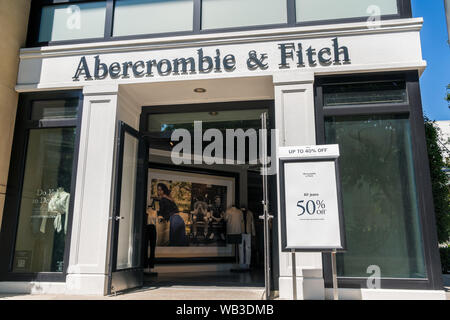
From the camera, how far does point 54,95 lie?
20.0ft

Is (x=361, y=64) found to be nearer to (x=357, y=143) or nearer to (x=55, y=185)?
(x=357, y=143)

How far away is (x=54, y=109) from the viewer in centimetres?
616

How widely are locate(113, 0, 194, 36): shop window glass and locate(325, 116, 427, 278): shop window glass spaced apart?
2.89 metres

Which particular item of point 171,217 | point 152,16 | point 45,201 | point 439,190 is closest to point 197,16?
point 152,16

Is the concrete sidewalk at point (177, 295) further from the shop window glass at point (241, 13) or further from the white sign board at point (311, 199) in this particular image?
the shop window glass at point (241, 13)

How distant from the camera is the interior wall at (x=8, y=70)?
5879mm

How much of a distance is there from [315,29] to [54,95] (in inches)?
168

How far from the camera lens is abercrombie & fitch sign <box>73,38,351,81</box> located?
5.51 metres

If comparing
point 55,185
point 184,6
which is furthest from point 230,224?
point 184,6

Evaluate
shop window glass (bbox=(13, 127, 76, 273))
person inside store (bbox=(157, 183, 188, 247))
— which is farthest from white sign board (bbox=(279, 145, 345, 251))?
person inside store (bbox=(157, 183, 188, 247))

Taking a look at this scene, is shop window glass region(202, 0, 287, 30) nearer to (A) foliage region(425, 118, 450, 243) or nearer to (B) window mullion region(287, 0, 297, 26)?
(B) window mullion region(287, 0, 297, 26)

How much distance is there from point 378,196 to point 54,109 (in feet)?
17.1

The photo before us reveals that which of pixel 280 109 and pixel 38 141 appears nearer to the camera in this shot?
pixel 280 109

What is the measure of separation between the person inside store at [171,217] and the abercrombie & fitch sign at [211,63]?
13.0ft
